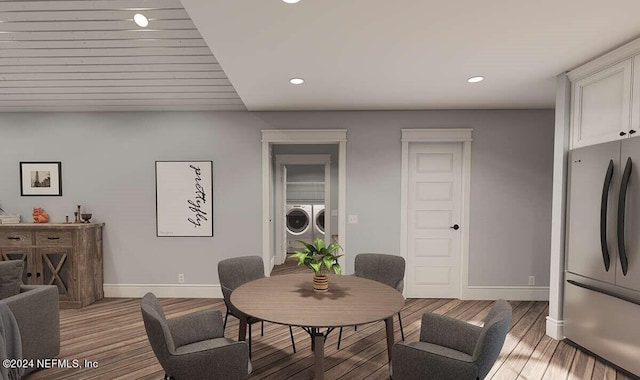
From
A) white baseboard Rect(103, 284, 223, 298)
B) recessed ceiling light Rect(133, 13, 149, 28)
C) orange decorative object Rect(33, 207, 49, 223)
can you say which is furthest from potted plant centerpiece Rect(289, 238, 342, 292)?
orange decorative object Rect(33, 207, 49, 223)

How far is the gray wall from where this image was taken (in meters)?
3.82

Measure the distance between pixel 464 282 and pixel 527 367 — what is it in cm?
→ 148

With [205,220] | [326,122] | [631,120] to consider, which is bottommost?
[205,220]

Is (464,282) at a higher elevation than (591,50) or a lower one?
lower

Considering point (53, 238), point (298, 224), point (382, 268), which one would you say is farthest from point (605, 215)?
point (53, 238)

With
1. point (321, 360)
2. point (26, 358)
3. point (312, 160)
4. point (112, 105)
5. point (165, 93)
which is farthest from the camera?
point (312, 160)

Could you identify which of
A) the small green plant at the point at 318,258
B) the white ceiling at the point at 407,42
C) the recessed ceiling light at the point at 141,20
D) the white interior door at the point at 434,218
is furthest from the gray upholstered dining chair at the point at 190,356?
the white interior door at the point at 434,218

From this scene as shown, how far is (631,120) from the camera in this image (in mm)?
2209

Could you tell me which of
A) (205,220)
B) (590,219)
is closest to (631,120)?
(590,219)

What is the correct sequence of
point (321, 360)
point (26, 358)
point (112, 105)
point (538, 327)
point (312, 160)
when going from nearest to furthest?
1. point (321, 360)
2. point (26, 358)
3. point (538, 327)
4. point (112, 105)
5. point (312, 160)

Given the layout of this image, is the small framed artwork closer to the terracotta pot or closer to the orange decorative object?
the orange decorative object

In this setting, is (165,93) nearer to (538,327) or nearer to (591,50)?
(591,50)

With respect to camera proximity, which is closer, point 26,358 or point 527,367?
point 26,358

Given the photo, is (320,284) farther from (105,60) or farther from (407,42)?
(105,60)
